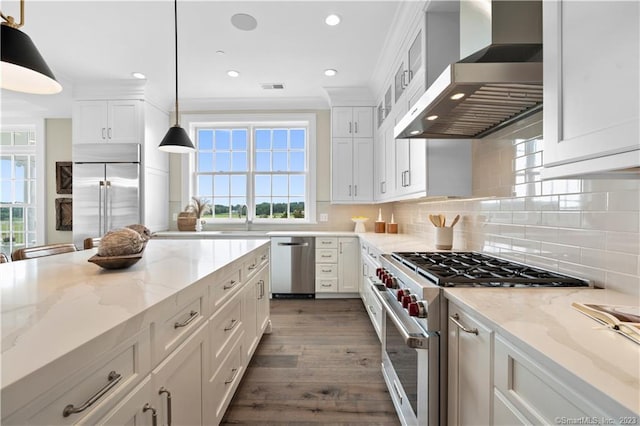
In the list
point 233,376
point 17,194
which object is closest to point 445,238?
point 233,376

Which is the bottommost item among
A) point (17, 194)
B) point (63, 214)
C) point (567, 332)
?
point (567, 332)

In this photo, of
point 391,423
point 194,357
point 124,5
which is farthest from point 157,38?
point 391,423

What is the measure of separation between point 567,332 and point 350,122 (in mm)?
3818

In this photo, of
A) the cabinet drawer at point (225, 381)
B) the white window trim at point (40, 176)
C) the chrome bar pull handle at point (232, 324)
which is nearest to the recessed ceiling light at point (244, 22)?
the chrome bar pull handle at point (232, 324)

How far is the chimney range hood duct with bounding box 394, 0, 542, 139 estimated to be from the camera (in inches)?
49.8

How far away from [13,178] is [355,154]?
5.49 metres

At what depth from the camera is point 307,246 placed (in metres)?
4.02

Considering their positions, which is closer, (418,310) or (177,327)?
(177,327)

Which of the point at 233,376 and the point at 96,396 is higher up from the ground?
the point at 96,396

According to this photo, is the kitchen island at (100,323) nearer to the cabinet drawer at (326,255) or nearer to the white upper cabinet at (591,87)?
the white upper cabinet at (591,87)

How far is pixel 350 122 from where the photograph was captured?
14.0 feet

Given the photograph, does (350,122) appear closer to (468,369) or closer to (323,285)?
(323,285)

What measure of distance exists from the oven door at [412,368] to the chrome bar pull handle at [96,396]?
1014 millimetres

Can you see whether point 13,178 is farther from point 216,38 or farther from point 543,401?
point 543,401
